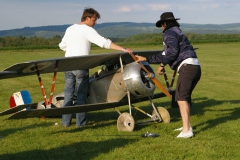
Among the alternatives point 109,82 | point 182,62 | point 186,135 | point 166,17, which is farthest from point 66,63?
point 186,135

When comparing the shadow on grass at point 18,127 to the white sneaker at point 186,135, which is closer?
the white sneaker at point 186,135

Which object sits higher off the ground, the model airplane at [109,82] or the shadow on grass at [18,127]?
the model airplane at [109,82]

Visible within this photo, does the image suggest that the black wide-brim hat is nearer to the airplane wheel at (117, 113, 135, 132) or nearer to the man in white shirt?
the man in white shirt

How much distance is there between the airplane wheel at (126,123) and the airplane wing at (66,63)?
119cm

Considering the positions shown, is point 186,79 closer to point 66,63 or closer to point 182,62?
point 182,62

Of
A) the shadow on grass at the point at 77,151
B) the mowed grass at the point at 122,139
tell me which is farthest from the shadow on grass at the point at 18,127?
the shadow on grass at the point at 77,151

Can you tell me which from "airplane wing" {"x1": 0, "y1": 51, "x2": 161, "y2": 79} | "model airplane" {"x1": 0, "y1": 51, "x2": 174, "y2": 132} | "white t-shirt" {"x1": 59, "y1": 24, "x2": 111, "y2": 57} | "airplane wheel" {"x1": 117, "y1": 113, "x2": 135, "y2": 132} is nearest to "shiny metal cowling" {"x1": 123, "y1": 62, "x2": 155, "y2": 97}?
"model airplane" {"x1": 0, "y1": 51, "x2": 174, "y2": 132}

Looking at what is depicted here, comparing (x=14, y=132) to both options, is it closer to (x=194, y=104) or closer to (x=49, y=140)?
(x=49, y=140)

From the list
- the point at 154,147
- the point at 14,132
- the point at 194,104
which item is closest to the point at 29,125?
the point at 14,132

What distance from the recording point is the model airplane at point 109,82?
22.2 ft

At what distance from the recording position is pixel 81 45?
7.37 metres

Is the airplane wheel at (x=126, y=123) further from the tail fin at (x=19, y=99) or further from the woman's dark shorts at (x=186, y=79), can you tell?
the tail fin at (x=19, y=99)

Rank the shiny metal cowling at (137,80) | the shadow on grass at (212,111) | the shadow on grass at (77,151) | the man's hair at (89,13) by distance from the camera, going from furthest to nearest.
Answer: the shadow on grass at (212,111), the man's hair at (89,13), the shiny metal cowling at (137,80), the shadow on grass at (77,151)

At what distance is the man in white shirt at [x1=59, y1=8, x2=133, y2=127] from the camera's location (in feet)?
23.7
